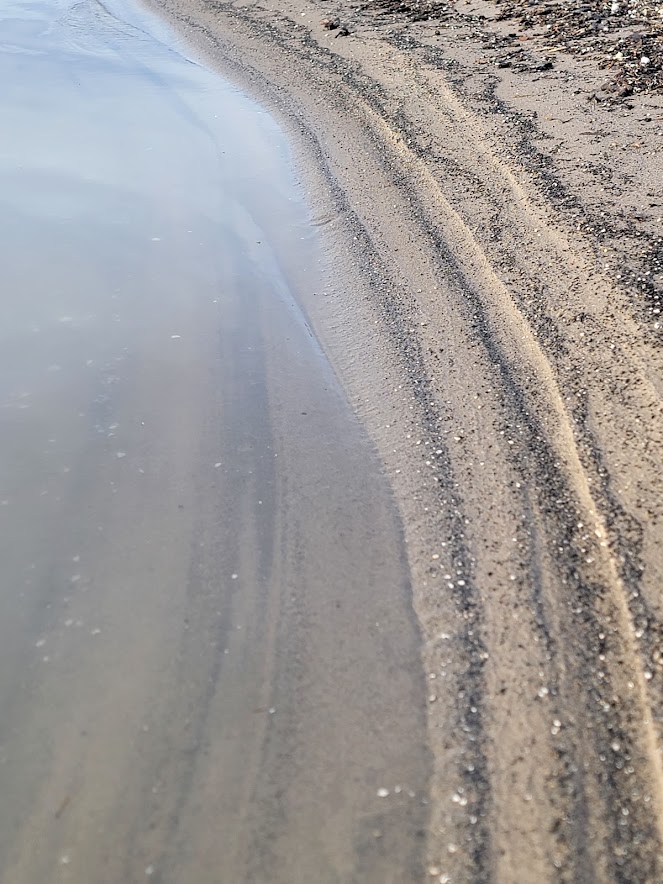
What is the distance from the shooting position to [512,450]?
4.57m

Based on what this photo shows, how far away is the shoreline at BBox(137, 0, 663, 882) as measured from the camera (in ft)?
9.77

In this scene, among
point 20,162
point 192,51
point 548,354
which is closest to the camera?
point 548,354

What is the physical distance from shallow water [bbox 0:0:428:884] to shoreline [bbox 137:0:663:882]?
21cm

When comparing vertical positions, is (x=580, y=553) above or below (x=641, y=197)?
below

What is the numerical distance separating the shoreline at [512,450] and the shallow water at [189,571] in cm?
21

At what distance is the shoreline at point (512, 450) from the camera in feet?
9.77

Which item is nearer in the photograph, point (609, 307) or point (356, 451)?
point (356, 451)

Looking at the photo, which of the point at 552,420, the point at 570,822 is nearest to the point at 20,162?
the point at 552,420

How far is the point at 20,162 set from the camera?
828 centimetres

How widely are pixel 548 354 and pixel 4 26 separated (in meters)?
13.3

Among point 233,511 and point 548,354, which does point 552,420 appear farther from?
point 233,511

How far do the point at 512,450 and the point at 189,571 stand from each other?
1.84 m

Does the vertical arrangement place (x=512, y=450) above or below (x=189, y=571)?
above

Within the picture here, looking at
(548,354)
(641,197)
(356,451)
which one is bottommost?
(356,451)
